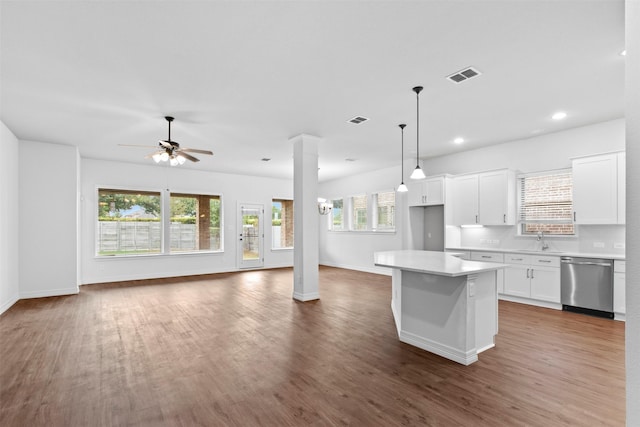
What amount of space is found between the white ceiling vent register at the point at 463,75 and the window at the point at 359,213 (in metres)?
6.10

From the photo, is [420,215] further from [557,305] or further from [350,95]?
[350,95]

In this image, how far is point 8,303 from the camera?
17.6ft

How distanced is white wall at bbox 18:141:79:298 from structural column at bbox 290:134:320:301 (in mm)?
4628

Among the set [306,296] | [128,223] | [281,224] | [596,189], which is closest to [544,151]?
[596,189]

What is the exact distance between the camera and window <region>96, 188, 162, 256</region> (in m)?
7.87

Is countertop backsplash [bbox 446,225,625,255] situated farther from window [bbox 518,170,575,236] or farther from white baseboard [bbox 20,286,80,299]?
white baseboard [bbox 20,286,80,299]

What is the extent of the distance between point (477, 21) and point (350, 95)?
68.4 inches

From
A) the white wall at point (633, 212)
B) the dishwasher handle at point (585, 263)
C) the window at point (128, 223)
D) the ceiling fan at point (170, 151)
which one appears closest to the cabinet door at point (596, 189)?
the dishwasher handle at point (585, 263)

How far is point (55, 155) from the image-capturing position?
6273 millimetres

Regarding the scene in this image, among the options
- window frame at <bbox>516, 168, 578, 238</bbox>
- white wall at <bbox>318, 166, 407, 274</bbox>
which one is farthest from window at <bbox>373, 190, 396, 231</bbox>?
window frame at <bbox>516, 168, 578, 238</bbox>

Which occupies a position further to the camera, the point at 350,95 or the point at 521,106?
the point at 521,106

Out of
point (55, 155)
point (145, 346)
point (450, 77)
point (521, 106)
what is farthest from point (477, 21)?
point (55, 155)

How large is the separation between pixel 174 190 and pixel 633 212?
924 centimetres

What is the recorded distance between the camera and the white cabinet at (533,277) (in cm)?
519
